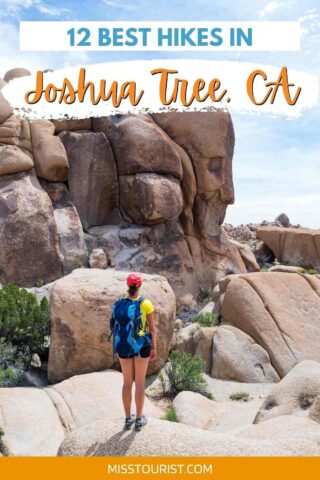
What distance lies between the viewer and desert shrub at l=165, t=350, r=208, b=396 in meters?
11.6

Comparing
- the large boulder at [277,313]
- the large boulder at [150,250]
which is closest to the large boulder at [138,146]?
the large boulder at [150,250]

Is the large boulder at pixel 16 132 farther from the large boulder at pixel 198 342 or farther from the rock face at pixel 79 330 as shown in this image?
the large boulder at pixel 198 342

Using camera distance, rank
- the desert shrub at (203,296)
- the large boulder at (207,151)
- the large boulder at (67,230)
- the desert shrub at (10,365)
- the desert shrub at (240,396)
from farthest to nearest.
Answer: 1. the large boulder at (207,151)
2. the desert shrub at (203,296)
3. the large boulder at (67,230)
4. the desert shrub at (240,396)
5. the desert shrub at (10,365)

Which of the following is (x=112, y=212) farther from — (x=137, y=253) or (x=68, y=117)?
(x=68, y=117)

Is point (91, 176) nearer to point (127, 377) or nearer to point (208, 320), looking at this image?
point (208, 320)

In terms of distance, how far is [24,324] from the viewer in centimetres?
1213

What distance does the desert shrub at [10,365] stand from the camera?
11047mm

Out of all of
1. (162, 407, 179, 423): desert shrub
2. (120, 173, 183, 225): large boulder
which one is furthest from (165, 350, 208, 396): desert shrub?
(120, 173, 183, 225): large boulder

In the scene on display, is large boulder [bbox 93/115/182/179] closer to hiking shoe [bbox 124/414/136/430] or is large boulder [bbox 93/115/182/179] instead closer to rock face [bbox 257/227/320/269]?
rock face [bbox 257/227/320/269]

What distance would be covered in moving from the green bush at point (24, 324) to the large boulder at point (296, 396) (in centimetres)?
590

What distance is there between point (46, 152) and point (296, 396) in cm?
1443

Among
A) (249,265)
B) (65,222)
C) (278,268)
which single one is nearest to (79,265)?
(65,222)
